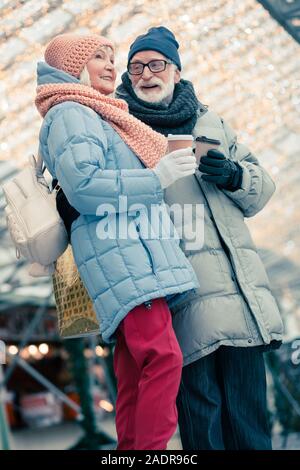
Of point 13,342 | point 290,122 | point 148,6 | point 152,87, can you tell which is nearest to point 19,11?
point 148,6

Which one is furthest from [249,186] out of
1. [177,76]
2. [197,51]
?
[197,51]

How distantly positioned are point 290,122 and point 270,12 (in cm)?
425

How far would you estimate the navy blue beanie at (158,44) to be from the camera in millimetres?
3010

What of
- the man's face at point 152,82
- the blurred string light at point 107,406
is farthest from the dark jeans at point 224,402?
the blurred string light at point 107,406

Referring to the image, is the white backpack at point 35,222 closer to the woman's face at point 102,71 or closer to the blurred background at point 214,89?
the woman's face at point 102,71

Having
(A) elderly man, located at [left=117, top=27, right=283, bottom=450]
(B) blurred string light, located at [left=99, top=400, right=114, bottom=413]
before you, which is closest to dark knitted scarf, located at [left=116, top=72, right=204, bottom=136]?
(A) elderly man, located at [left=117, top=27, right=283, bottom=450]

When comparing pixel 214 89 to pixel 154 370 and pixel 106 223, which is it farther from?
pixel 154 370

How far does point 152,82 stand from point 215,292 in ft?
2.08

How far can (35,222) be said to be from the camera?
8.95 feet

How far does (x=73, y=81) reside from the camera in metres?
2.81

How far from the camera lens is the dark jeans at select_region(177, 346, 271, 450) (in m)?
2.88

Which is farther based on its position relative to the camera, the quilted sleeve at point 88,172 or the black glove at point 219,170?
the black glove at point 219,170

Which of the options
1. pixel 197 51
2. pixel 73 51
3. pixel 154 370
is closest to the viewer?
pixel 154 370

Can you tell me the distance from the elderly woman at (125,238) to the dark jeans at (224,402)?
192mm
